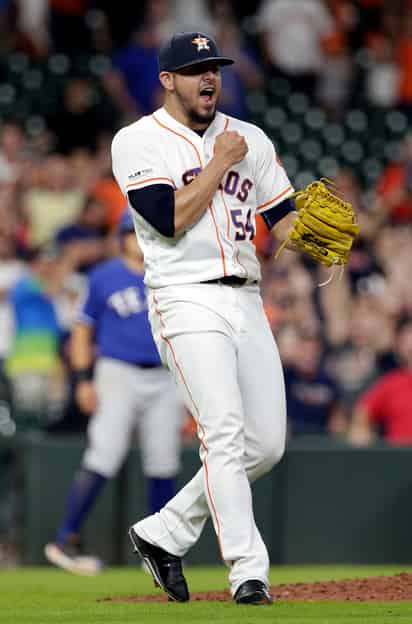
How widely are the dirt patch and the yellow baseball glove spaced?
3.87ft

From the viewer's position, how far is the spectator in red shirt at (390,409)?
28.6ft

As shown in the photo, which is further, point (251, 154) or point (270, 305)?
point (270, 305)

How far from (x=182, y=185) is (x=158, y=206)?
181mm

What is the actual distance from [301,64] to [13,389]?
5.72m

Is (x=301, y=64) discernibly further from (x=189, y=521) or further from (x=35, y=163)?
(x=189, y=521)

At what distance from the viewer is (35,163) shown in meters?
11.2

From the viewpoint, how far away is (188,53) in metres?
4.77

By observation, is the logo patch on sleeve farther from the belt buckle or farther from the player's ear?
the belt buckle

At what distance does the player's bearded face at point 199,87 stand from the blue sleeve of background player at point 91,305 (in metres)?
2.89

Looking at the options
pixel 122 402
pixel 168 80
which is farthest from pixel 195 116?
pixel 122 402

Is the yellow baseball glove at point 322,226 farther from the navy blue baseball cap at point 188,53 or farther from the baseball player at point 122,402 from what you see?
the baseball player at point 122,402

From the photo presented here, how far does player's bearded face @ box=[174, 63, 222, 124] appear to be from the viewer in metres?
4.80

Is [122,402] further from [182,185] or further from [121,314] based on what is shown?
[182,185]

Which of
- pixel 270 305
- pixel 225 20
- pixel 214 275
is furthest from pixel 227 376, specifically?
pixel 225 20
